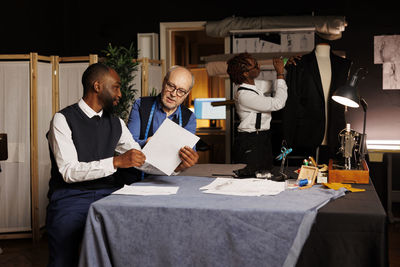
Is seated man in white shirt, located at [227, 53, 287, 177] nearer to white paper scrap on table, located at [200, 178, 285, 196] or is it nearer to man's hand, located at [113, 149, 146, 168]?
white paper scrap on table, located at [200, 178, 285, 196]

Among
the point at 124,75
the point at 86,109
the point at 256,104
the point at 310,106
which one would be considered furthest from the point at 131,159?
the point at 124,75

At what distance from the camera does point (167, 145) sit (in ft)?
7.56

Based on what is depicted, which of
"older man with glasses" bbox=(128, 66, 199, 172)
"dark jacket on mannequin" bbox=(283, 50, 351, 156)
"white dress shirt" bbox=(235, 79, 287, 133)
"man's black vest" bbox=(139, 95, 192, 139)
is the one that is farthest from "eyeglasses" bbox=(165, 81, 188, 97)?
"dark jacket on mannequin" bbox=(283, 50, 351, 156)

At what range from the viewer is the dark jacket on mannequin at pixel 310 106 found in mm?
4102

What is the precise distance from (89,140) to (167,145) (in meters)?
0.40

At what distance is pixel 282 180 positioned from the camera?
2.48 m

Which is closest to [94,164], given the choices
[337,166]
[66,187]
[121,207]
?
[66,187]

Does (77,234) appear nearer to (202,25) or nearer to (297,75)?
(297,75)

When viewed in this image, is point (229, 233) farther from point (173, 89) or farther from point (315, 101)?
point (315, 101)

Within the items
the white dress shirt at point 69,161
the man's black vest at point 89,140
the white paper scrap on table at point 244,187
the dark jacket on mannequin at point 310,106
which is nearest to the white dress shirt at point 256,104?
the dark jacket on mannequin at point 310,106

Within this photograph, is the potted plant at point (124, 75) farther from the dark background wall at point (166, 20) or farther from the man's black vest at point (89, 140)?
the man's black vest at point (89, 140)

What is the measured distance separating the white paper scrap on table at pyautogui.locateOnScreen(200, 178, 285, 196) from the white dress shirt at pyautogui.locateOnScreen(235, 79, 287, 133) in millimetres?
1284

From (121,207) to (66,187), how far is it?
517mm

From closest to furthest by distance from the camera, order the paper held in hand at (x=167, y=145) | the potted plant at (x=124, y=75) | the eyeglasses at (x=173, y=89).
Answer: the paper held in hand at (x=167, y=145)
the eyeglasses at (x=173, y=89)
the potted plant at (x=124, y=75)
